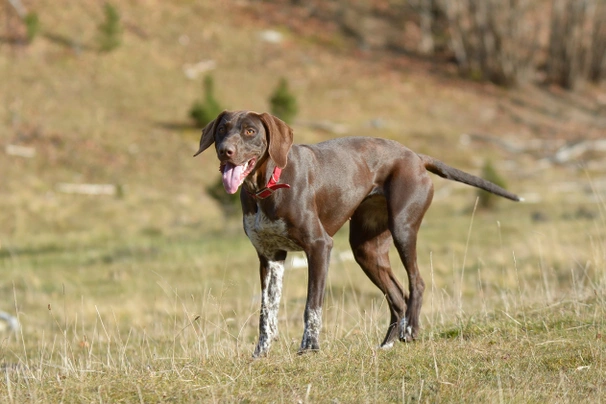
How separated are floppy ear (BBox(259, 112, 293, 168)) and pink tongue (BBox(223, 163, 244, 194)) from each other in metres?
0.25

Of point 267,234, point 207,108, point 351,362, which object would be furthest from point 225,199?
point 351,362

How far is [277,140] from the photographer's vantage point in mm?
5945

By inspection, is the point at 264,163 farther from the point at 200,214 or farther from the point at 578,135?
A: the point at 578,135

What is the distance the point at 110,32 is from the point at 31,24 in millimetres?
2832

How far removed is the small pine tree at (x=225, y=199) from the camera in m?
19.5

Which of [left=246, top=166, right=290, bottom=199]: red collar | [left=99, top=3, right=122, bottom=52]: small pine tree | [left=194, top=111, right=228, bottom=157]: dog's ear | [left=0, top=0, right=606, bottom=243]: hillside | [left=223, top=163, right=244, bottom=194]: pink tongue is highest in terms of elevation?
[left=194, top=111, right=228, bottom=157]: dog's ear

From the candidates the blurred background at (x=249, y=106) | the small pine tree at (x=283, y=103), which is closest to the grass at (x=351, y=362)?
the blurred background at (x=249, y=106)

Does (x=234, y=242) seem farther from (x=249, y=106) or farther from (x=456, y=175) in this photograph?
(x=249, y=106)

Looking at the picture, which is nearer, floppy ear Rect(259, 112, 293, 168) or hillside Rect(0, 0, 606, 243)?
floppy ear Rect(259, 112, 293, 168)

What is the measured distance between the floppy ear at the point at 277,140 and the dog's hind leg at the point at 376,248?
1.33m

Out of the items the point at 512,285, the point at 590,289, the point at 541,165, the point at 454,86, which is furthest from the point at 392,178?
the point at 454,86

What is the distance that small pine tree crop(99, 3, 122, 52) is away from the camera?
30.7 metres

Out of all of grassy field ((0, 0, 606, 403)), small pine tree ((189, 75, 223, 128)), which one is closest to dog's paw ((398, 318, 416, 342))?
grassy field ((0, 0, 606, 403))

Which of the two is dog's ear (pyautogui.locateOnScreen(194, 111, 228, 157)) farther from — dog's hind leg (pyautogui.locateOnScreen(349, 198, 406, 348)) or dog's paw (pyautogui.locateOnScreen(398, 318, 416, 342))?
dog's paw (pyautogui.locateOnScreen(398, 318, 416, 342))
